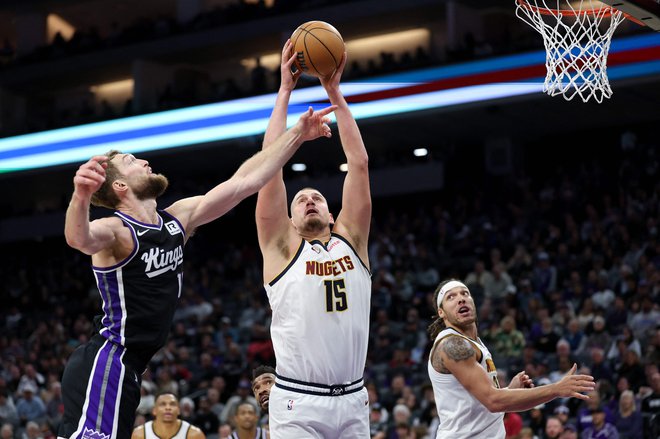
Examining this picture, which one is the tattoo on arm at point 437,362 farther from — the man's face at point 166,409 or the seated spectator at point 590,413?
the seated spectator at point 590,413

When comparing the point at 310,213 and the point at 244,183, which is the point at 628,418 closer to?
the point at 310,213

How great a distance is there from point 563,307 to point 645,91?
593 centimetres

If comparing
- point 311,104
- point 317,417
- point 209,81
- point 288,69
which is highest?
point 209,81

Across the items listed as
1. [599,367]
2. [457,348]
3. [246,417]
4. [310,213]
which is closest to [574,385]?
[457,348]

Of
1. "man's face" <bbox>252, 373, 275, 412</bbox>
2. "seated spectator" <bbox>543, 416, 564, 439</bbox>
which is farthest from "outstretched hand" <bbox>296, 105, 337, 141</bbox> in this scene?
"seated spectator" <bbox>543, 416, 564, 439</bbox>

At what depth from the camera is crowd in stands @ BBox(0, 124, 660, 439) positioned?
1212 cm

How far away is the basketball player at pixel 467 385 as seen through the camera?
539cm

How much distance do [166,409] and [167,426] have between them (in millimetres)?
192

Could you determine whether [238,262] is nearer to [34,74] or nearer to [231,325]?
[231,325]

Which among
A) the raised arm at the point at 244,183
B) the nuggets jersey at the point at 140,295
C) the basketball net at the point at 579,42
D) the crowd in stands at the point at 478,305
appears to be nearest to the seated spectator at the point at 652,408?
the crowd in stands at the point at 478,305

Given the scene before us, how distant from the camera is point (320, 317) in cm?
497

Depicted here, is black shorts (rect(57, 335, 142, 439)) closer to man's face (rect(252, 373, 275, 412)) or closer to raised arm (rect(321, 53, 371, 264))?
raised arm (rect(321, 53, 371, 264))

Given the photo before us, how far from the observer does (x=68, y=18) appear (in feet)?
100

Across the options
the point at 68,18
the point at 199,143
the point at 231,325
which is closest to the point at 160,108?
the point at 199,143
